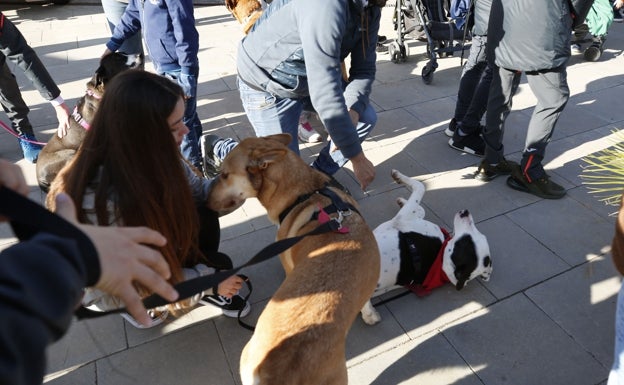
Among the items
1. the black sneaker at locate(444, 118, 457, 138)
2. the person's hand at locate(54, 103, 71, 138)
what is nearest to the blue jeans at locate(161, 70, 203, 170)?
the person's hand at locate(54, 103, 71, 138)

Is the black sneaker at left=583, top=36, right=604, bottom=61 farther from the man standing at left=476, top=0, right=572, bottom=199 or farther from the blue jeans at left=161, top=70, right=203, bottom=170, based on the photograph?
the blue jeans at left=161, top=70, right=203, bottom=170

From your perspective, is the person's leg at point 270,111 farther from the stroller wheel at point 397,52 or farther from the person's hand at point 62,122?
the stroller wheel at point 397,52

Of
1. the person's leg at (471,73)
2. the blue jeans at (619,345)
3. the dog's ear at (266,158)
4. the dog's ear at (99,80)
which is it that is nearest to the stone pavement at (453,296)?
the person's leg at (471,73)

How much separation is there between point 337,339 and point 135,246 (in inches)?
46.1

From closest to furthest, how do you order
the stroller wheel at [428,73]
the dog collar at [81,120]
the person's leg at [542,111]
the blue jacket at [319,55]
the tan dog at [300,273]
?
the tan dog at [300,273], the blue jacket at [319,55], the person's leg at [542,111], the dog collar at [81,120], the stroller wheel at [428,73]

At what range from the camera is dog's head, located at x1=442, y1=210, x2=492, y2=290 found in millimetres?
2785

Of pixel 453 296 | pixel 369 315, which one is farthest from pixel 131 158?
pixel 453 296

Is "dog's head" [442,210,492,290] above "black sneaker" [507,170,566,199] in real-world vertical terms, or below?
above

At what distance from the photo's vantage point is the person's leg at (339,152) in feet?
11.7

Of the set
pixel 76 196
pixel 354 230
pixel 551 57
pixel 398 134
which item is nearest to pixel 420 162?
pixel 398 134

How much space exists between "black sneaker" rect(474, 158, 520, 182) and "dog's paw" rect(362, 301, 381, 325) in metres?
2.11

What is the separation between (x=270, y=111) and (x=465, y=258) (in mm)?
1798

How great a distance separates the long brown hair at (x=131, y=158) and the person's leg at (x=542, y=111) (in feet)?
10.4

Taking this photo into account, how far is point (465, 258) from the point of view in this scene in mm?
2771
